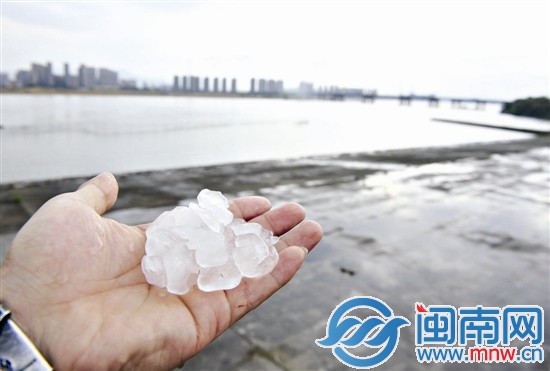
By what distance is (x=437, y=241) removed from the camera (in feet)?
20.8

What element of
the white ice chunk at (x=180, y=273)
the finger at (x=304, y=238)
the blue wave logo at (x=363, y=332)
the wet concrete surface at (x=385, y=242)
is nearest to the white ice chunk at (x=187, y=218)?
the white ice chunk at (x=180, y=273)

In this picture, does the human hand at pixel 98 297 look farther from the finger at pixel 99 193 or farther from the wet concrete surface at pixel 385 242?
the wet concrete surface at pixel 385 242

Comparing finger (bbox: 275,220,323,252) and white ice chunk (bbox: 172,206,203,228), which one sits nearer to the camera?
Result: white ice chunk (bbox: 172,206,203,228)

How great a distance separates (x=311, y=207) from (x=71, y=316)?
6316 millimetres

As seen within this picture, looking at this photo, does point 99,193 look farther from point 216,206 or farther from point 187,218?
point 216,206

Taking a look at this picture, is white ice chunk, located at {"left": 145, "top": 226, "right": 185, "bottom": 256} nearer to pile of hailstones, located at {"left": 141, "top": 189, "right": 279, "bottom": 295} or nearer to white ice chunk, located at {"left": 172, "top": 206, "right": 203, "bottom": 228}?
pile of hailstones, located at {"left": 141, "top": 189, "right": 279, "bottom": 295}

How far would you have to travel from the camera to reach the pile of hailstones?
2.64 metres

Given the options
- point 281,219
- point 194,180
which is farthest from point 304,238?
point 194,180

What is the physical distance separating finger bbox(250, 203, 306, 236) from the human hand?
0.50m

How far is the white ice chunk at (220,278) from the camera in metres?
2.60

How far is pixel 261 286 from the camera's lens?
2.72 meters

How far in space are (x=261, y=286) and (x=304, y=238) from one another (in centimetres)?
62

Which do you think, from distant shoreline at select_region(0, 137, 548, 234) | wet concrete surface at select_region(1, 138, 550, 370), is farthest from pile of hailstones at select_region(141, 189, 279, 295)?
distant shoreline at select_region(0, 137, 548, 234)

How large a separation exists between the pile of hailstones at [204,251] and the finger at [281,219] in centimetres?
27
